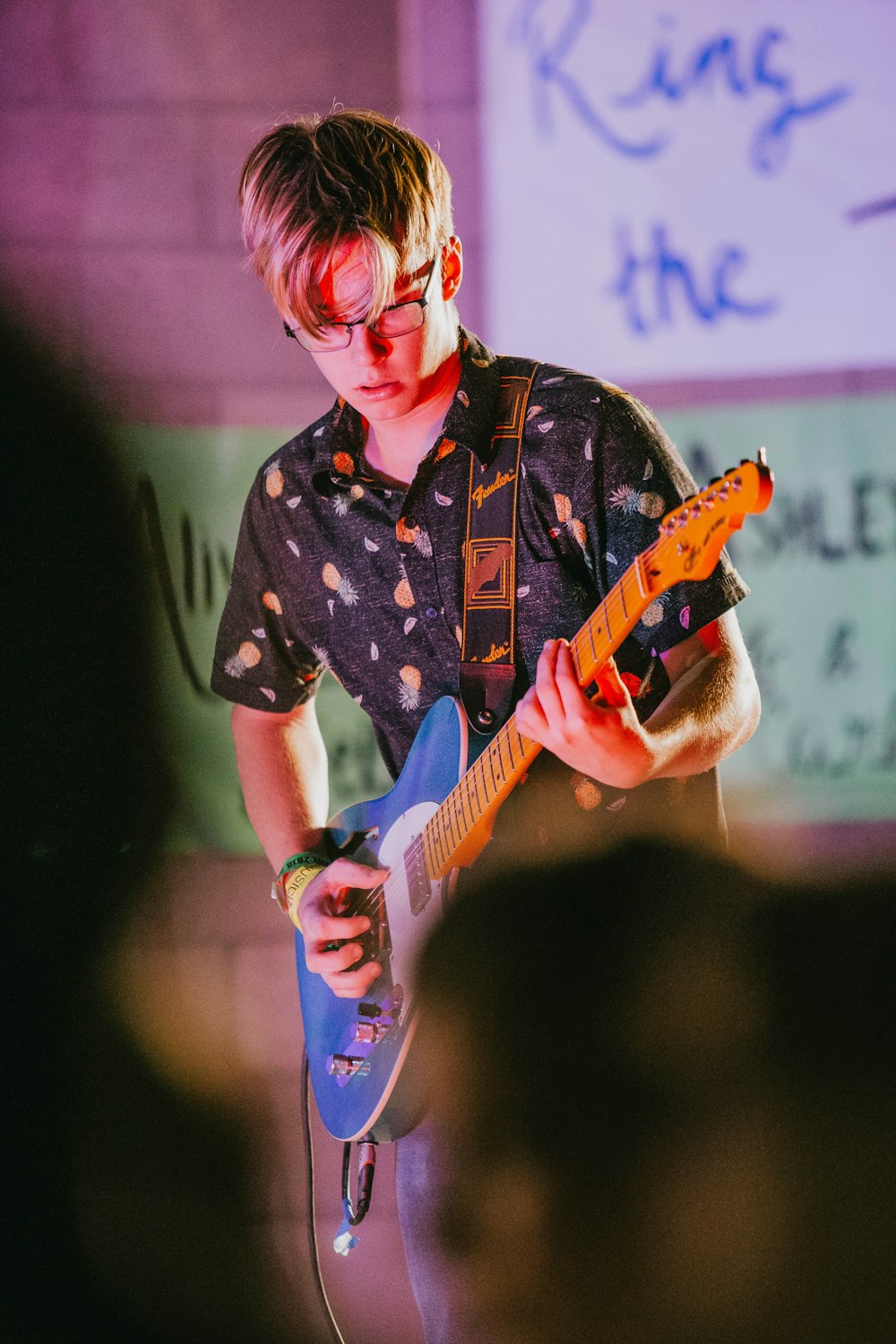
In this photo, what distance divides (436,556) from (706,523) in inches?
21.1

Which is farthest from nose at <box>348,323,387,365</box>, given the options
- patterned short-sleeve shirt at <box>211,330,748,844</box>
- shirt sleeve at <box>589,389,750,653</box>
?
shirt sleeve at <box>589,389,750,653</box>

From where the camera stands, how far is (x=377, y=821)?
148cm

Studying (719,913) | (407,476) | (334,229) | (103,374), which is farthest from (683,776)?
(103,374)

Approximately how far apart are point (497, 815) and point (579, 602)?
0.92 ft

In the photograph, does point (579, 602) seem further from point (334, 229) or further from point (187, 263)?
point (187, 263)

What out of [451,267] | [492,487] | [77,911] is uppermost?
[451,267]

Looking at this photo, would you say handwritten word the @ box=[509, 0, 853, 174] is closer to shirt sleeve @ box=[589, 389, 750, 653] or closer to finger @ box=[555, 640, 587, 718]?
shirt sleeve @ box=[589, 389, 750, 653]

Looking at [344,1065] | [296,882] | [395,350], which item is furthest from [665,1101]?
[395,350]

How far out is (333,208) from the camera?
4.10 ft

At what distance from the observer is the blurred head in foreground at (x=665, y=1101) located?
4.48ft

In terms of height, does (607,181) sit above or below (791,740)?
above

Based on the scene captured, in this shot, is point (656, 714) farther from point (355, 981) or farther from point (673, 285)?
point (673, 285)

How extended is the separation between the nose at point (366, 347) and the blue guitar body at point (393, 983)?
1.40ft

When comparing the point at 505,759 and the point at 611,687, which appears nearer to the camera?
the point at 611,687
